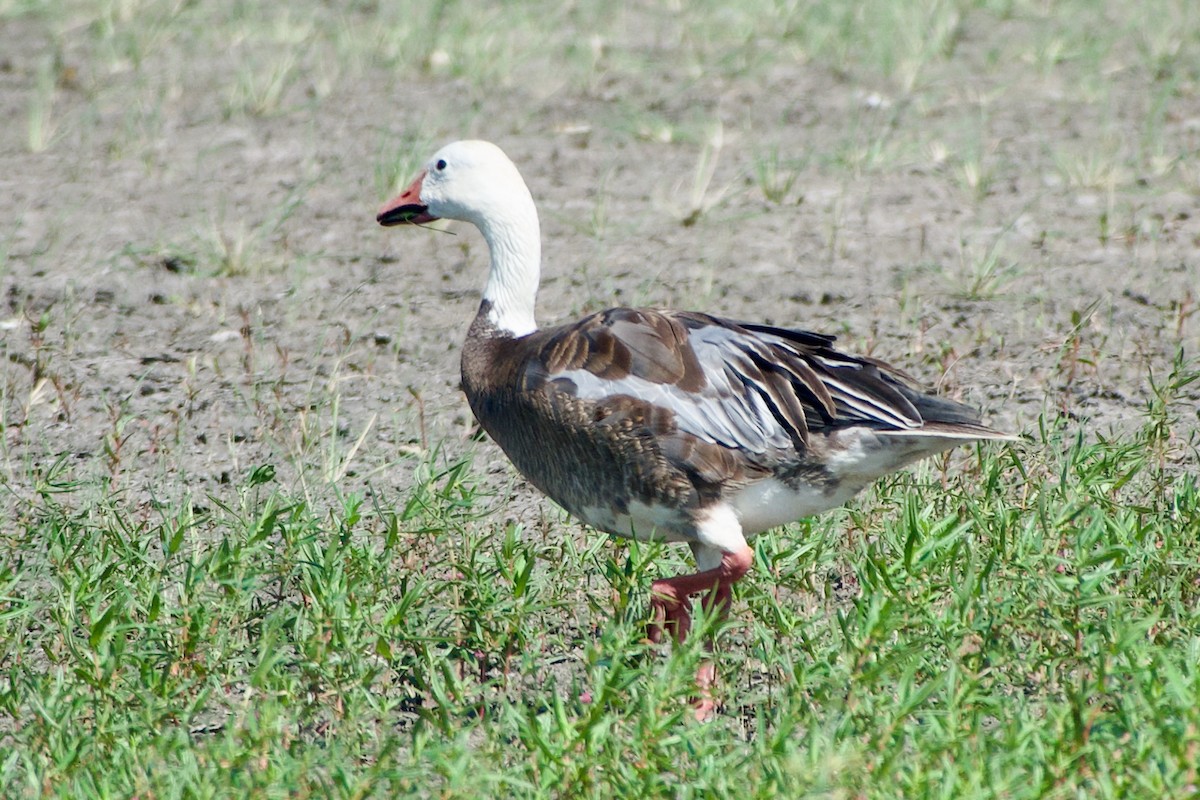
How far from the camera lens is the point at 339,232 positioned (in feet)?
23.4

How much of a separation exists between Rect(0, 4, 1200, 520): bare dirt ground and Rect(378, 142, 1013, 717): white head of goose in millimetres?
916

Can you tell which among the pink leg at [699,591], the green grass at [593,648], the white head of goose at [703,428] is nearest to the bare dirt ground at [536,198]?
the green grass at [593,648]

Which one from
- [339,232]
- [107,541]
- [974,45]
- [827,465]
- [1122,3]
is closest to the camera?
[827,465]

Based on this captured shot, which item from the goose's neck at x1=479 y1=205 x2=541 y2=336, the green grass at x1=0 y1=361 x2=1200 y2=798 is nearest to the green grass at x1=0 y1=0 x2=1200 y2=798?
the green grass at x1=0 y1=361 x2=1200 y2=798

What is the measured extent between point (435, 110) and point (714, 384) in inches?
176

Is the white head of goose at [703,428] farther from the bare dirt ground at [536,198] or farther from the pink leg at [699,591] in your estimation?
the bare dirt ground at [536,198]

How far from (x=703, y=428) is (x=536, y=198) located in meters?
3.40

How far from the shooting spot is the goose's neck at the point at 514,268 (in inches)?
194

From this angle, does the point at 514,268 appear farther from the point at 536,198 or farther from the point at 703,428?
the point at 536,198

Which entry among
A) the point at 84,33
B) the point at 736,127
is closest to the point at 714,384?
the point at 736,127

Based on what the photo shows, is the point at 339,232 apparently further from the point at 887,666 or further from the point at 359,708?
the point at 887,666

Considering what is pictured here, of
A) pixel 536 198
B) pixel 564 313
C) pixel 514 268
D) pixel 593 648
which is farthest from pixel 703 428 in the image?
pixel 536 198

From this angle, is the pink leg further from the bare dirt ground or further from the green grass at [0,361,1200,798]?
the bare dirt ground

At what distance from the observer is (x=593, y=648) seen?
3.75 metres
